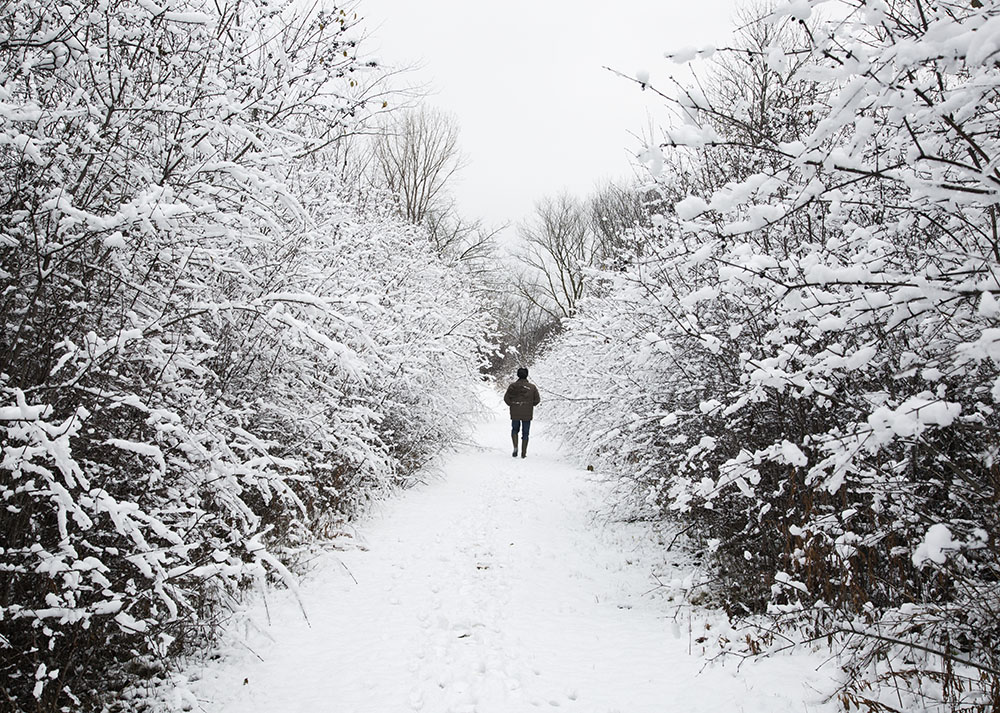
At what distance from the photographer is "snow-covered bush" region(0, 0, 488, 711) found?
256cm

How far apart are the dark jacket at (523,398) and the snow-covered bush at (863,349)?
659 centimetres

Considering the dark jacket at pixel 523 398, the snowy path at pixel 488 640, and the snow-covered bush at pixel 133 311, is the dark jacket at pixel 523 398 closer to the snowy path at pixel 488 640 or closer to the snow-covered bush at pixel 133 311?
the snowy path at pixel 488 640

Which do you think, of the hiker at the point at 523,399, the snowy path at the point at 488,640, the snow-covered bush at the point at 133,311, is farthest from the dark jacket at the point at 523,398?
the snow-covered bush at the point at 133,311

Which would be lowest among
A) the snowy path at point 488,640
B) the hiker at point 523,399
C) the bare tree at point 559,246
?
the snowy path at point 488,640

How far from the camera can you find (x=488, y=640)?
171 inches

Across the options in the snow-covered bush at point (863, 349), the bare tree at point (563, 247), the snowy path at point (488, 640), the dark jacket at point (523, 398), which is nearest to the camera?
the snow-covered bush at point (863, 349)

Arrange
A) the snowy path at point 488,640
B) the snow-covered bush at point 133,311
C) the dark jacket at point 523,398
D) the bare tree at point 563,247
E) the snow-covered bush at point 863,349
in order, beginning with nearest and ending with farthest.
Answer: the snow-covered bush at point 863,349 < the snow-covered bush at point 133,311 < the snowy path at point 488,640 < the dark jacket at point 523,398 < the bare tree at point 563,247

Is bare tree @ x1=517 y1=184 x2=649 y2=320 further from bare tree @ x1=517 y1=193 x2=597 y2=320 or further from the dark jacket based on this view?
the dark jacket

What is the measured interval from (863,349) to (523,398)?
11270 millimetres

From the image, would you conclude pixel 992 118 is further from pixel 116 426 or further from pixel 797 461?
pixel 116 426

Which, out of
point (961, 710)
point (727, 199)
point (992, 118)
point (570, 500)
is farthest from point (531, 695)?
point (570, 500)

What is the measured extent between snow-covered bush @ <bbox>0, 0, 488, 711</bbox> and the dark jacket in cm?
841

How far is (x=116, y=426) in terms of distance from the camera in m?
3.29

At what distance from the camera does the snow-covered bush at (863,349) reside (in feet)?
6.12
